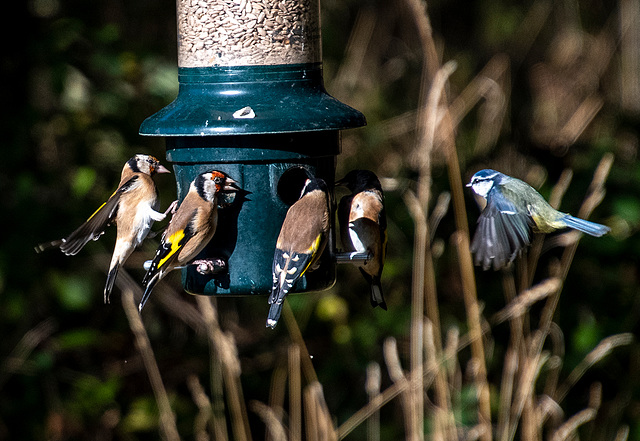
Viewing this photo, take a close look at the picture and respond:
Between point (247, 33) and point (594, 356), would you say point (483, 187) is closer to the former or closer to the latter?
point (594, 356)

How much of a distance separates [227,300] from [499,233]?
3.47m

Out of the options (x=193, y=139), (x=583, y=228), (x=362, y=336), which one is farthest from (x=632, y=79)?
(x=193, y=139)

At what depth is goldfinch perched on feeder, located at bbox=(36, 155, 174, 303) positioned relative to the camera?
334 centimetres

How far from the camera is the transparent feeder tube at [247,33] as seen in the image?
3154mm

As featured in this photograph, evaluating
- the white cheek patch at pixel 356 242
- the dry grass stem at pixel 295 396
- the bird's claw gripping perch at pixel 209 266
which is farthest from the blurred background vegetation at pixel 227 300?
the bird's claw gripping perch at pixel 209 266

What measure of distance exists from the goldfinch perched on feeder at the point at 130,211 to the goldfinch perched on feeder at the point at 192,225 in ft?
1.01

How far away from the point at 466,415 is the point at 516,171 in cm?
146

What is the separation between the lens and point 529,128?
764cm

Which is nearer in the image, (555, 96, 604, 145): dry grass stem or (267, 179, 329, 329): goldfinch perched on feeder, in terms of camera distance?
(267, 179, 329, 329): goldfinch perched on feeder

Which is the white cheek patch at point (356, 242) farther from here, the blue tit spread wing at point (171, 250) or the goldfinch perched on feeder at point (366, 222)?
the blue tit spread wing at point (171, 250)

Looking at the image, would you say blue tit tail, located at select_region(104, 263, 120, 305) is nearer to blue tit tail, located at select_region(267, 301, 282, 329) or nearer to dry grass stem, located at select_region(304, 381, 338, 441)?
blue tit tail, located at select_region(267, 301, 282, 329)

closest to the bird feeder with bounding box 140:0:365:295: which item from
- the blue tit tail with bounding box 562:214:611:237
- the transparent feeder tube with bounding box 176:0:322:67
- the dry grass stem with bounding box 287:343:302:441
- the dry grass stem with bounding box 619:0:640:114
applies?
the transparent feeder tube with bounding box 176:0:322:67

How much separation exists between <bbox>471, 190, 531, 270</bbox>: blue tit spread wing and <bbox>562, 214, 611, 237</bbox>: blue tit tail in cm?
16

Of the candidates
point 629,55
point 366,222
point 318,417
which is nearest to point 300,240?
point 366,222
